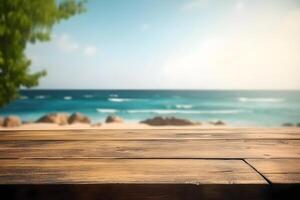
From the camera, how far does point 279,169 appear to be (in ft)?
3.72

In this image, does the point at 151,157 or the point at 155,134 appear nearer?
the point at 151,157

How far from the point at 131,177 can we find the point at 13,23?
4.55 m

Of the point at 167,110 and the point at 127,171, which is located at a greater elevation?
the point at 127,171

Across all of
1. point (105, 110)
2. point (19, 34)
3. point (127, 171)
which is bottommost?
point (105, 110)

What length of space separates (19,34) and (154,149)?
4228 mm

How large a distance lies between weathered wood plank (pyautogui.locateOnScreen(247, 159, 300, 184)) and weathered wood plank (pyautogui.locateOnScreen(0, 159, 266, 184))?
38 millimetres

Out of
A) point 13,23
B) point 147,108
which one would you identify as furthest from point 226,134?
point 147,108

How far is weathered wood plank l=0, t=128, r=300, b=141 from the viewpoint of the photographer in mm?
1891

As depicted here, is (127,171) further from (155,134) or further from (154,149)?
(155,134)

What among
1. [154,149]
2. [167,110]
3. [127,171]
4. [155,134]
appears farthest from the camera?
[167,110]

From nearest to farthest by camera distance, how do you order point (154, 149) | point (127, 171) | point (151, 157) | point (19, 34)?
1. point (127, 171)
2. point (151, 157)
3. point (154, 149)
4. point (19, 34)

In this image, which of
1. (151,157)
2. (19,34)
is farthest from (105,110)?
(151,157)

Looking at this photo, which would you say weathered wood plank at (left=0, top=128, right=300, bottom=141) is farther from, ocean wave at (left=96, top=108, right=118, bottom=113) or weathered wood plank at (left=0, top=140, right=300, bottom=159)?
ocean wave at (left=96, top=108, right=118, bottom=113)

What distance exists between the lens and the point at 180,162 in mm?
1240
